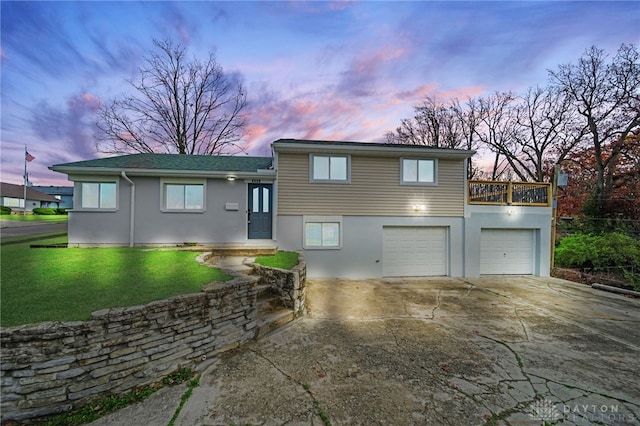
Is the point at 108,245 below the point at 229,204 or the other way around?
below

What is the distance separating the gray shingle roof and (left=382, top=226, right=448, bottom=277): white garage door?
5688mm

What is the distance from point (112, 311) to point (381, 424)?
10.6 ft

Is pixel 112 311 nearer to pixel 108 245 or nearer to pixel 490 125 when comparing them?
pixel 108 245

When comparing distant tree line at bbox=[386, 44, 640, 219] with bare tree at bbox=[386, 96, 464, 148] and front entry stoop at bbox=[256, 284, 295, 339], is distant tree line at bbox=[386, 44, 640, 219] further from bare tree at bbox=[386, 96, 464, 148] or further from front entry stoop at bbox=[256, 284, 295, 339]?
front entry stoop at bbox=[256, 284, 295, 339]

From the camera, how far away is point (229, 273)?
478 centimetres

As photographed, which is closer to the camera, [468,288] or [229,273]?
[229,273]

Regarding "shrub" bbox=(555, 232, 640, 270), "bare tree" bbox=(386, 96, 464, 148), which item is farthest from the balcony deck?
"bare tree" bbox=(386, 96, 464, 148)

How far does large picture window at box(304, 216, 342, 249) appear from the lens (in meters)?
8.75

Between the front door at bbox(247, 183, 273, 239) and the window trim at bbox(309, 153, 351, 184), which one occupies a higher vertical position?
the window trim at bbox(309, 153, 351, 184)

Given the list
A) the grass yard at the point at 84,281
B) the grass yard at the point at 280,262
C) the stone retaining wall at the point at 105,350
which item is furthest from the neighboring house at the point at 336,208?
the stone retaining wall at the point at 105,350

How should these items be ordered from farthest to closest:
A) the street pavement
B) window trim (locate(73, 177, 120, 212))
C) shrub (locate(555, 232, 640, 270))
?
the street pavement < shrub (locate(555, 232, 640, 270)) < window trim (locate(73, 177, 120, 212))

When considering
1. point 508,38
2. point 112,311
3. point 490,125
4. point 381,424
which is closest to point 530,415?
point 381,424

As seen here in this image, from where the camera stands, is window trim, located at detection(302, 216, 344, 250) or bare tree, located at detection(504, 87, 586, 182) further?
bare tree, located at detection(504, 87, 586, 182)

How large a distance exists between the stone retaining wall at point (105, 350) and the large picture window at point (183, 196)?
574 cm
